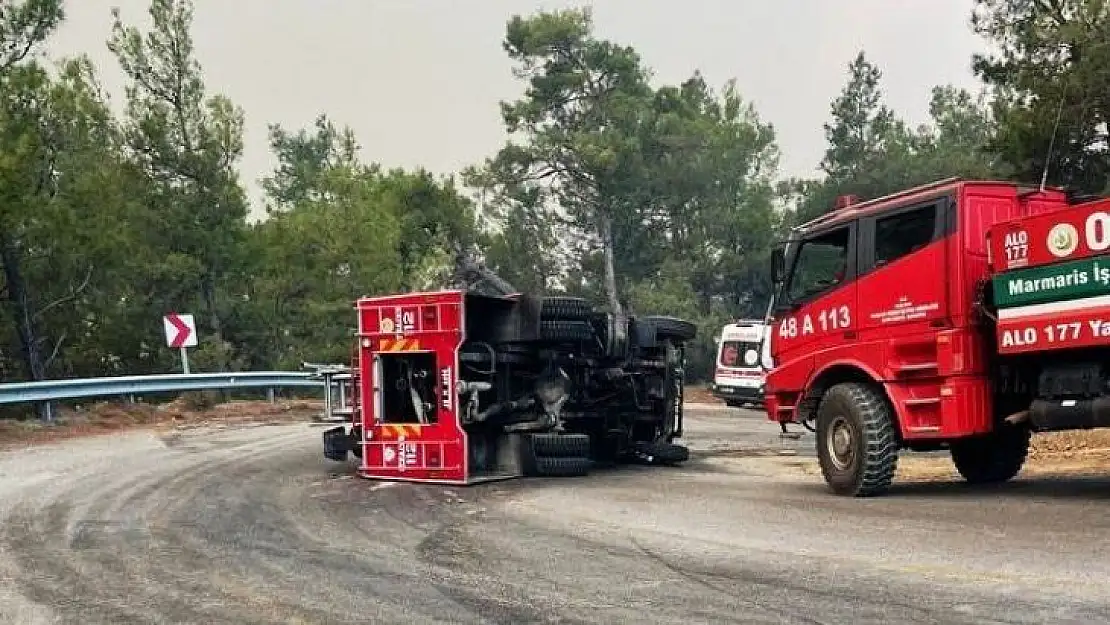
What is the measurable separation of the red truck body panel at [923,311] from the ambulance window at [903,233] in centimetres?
4

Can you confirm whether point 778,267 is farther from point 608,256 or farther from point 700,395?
point 608,256

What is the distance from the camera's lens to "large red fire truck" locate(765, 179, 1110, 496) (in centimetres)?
848

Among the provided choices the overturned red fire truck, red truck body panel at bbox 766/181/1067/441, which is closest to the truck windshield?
the overturned red fire truck

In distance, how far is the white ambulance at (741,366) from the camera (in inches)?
1092

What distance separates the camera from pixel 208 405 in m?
23.7

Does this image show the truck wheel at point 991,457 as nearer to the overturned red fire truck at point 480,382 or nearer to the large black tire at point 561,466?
the overturned red fire truck at point 480,382

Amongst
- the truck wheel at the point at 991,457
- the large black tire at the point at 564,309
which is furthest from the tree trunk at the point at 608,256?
the truck wheel at the point at 991,457

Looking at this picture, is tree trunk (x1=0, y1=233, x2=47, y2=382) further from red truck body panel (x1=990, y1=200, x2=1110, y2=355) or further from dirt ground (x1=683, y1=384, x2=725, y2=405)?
red truck body panel (x1=990, y1=200, x2=1110, y2=355)

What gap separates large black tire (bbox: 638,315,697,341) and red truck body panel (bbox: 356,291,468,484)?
8.90 feet

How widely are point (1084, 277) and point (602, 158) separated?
35.2 m

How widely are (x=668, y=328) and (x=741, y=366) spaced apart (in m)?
15.6

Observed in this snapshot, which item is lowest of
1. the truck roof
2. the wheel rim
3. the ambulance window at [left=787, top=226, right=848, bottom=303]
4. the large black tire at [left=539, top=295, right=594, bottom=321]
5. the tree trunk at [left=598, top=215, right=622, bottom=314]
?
the wheel rim

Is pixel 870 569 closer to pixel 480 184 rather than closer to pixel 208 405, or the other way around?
pixel 208 405

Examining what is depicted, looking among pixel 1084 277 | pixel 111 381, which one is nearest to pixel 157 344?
pixel 111 381
